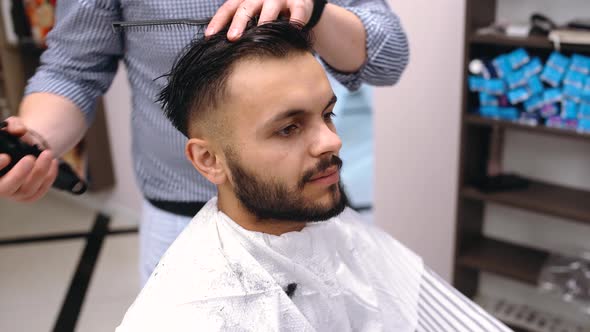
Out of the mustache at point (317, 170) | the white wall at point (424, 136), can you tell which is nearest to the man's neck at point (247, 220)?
the mustache at point (317, 170)

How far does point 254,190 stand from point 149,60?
1.26 feet

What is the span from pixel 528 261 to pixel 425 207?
1.52 ft

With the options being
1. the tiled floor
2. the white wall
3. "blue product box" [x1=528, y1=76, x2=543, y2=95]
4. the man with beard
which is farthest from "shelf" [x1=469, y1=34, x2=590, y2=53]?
the tiled floor

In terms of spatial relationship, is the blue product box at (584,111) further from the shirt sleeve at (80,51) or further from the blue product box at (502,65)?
the shirt sleeve at (80,51)

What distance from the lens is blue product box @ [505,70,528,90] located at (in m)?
2.01

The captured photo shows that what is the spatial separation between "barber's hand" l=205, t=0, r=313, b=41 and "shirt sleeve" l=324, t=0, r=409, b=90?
0.78ft

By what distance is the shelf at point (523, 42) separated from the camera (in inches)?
72.9

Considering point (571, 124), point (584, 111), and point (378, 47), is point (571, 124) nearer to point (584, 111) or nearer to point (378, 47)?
point (584, 111)

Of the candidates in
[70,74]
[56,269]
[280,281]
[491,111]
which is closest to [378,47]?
[280,281]

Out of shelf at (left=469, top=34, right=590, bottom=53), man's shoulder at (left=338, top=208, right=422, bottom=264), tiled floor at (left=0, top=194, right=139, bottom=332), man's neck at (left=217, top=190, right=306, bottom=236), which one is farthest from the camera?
tiled floor at (left=0, top=194, right=139, bottom=332)

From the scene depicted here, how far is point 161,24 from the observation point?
1.04 meters

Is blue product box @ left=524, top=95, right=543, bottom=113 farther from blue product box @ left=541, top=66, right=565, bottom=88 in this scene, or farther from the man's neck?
the man's neck

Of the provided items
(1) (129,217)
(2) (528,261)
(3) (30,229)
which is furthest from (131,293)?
(2) (528,261)

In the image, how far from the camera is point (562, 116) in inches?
78.2
